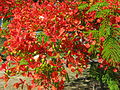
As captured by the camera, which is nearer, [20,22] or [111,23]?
[111,23]

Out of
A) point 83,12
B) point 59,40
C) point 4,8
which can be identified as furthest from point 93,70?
point 4,8

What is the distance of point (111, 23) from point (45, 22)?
105 cm

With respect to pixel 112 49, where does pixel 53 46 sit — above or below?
above

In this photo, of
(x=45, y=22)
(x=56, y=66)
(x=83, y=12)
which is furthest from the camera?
(x=83, y=12)

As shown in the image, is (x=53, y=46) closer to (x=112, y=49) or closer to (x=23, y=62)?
(x=23, y=62)

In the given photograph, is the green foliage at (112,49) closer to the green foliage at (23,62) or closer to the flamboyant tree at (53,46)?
the flamboyant tree at (53,46)

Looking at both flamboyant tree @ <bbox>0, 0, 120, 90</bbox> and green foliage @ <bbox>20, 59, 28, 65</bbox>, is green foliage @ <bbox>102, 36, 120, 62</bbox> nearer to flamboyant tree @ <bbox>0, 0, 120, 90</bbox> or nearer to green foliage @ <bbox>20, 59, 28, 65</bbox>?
flamboyant tree @ <bbox>0, 0, 120, 90</bbox>

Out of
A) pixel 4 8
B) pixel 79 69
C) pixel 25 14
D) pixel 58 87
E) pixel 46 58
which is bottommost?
pixel 58 87

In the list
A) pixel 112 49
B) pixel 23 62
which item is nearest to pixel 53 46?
pixel 23 62

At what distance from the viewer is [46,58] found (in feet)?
8.07

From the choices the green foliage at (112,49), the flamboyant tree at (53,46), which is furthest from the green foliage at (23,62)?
the green foliage at (112,49)

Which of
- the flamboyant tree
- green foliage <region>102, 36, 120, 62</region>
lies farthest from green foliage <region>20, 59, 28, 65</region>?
green foliage <region>102, 36, 120, 62</region>

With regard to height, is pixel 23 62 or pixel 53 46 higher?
pixel 53 46

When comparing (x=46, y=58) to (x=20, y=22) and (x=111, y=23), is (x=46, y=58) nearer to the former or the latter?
(x=20, y=22)
